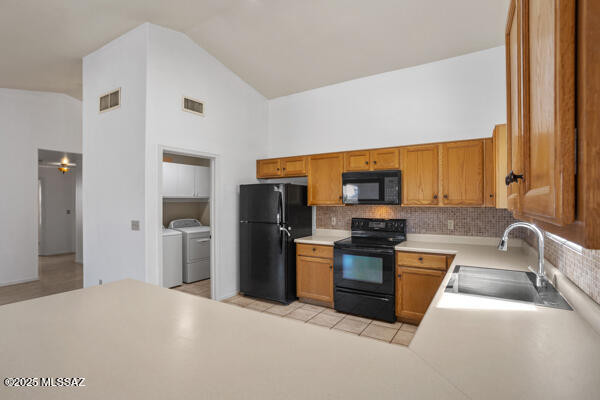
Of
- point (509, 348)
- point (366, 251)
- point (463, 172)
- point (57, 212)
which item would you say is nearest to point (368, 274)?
point (366, 251)

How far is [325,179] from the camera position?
3.98 m

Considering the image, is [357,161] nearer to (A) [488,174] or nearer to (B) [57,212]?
(A) [488,174]

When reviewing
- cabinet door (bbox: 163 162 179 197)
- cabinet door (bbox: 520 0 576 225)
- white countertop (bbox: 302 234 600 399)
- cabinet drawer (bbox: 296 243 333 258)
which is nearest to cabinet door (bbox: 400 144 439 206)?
cabinet drawer (bbox: 296 243 333 258)

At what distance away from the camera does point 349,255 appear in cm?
346

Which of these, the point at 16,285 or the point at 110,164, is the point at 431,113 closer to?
the point at 110,164

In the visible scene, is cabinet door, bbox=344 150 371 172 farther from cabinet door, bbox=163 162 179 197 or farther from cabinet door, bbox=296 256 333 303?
cabinet door, bbox=163 162 179 197

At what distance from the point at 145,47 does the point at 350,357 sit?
11.8 ft

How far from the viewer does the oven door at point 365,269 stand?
3240 mm

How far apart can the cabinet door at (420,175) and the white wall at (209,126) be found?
225 centimetres

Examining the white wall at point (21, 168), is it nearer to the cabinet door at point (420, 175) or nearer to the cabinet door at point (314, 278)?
the cabinet door at point (314, 278)

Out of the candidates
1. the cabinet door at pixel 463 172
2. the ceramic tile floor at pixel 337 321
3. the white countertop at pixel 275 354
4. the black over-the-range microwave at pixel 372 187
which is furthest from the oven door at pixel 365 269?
the white countertop at pixel 275 354

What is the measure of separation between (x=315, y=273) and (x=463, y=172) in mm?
2077

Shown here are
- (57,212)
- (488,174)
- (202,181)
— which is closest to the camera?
(488,174)

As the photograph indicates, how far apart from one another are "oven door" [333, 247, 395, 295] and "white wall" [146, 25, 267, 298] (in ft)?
5.18
